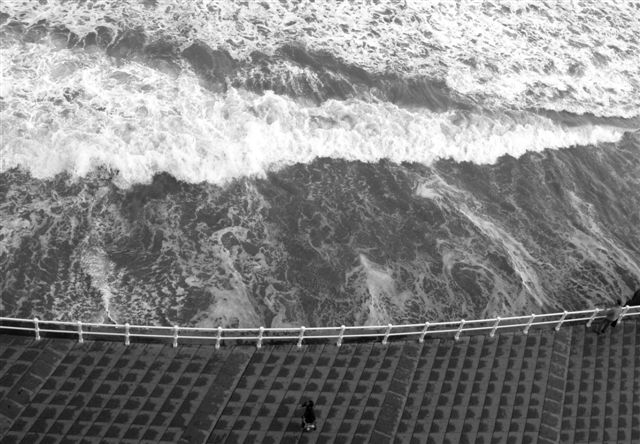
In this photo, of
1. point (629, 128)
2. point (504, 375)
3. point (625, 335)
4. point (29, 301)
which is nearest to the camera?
point (504, 375)

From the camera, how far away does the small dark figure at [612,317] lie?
18078 millimetres

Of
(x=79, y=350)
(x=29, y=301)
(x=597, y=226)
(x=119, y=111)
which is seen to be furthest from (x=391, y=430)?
(x=119, y=111)

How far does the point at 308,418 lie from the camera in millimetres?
14961

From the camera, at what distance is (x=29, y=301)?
790 inches

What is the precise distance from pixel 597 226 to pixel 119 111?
19.7 m

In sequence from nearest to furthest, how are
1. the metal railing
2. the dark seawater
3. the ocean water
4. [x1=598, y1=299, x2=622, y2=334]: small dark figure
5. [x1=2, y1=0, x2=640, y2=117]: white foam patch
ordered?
1. the metal railing
2. [x1=598, y1=299, x2=622, y2=334]: small dark figure
3. the dark seawater
4. the ocean water
5. [x1=2, y1=0, x2=640, y2=117]: white foam patch

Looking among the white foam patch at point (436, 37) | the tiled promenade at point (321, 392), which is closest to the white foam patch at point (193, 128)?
the white foam patch at point (436, 37)

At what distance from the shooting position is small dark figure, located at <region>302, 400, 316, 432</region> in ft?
48.8

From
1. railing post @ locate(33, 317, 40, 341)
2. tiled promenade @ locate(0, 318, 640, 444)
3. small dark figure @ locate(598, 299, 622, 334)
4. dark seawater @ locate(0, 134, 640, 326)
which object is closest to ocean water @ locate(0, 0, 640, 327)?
dark seawater @ locate(0, 134, 640, 326)

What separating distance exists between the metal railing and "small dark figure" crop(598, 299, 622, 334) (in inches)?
9.5

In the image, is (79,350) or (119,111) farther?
(119,111)

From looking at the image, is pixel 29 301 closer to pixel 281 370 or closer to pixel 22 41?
pixel 281 370

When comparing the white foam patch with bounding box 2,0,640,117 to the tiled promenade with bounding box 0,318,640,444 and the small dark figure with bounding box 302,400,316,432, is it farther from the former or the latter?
the small dark figure with bounding box 302,400,316,432

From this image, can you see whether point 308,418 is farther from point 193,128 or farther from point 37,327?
point 193,128
